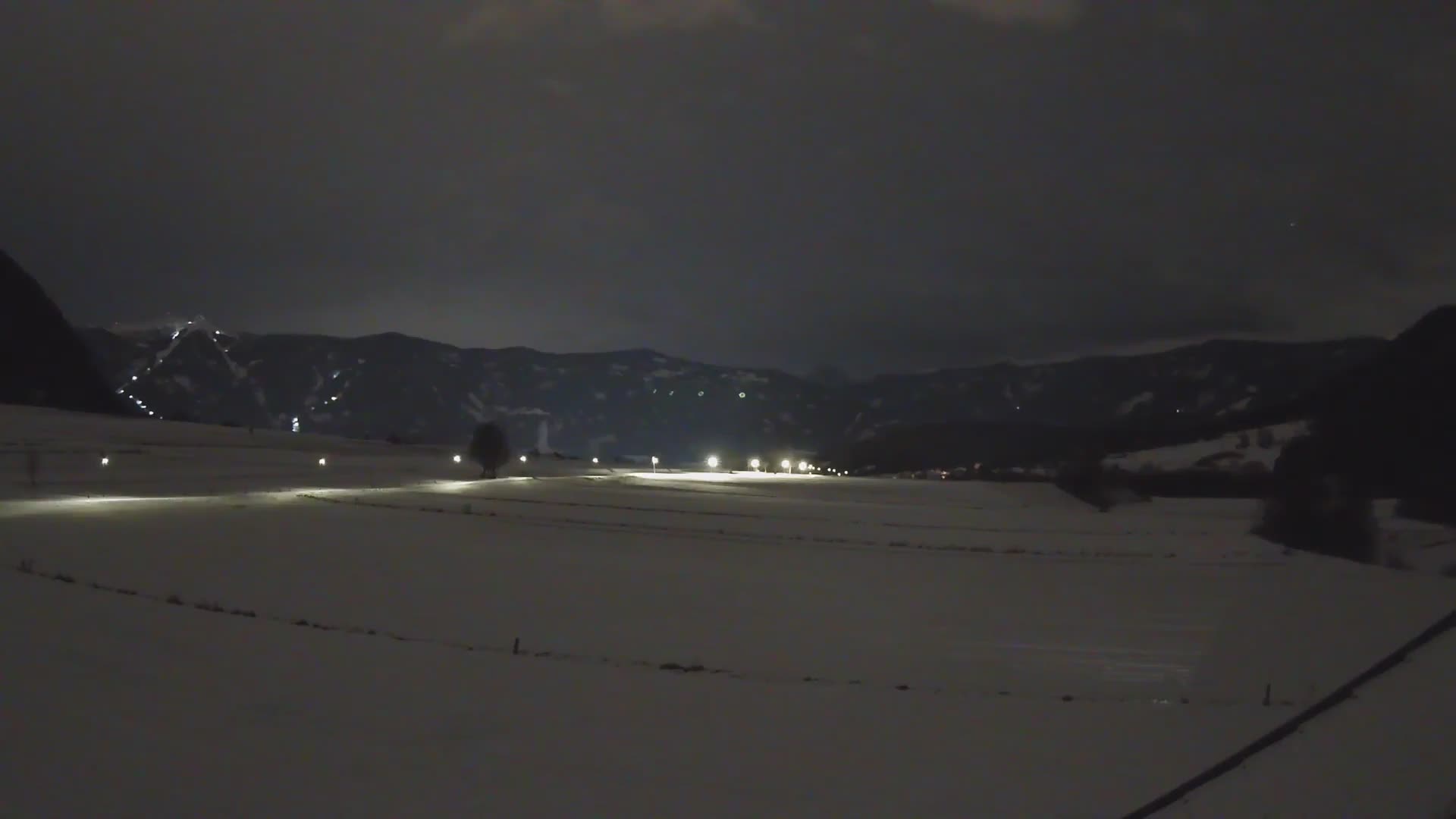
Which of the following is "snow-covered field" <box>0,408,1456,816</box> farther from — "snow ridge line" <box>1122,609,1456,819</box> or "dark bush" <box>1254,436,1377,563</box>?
"dark bush" <box>1254,436,1377,563</box>

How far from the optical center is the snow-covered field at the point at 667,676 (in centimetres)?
963

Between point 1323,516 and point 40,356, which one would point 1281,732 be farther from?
point 40,356

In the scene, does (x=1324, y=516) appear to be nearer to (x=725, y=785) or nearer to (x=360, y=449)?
(x=725, y=785)

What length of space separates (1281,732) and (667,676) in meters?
7.91

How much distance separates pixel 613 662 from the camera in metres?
15.5

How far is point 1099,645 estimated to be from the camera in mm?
19141

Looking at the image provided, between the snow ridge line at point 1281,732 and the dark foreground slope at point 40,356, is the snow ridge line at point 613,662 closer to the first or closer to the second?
the snow ridge line at point 1281,732

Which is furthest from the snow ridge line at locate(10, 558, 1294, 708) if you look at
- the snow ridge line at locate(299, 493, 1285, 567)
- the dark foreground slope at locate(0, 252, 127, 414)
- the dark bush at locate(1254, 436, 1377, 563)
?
the dark foreground slope at locate(0, 252, 127, 414)

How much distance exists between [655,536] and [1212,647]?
2140 cm

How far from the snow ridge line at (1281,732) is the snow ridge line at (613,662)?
1.18 meters

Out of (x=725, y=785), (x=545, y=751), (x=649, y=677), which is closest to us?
(x=725, y=785)

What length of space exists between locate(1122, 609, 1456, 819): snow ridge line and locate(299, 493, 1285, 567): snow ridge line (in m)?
20.5

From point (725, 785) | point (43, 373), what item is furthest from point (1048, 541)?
point (43, 373)

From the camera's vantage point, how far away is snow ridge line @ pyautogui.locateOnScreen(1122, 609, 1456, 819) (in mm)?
9484
